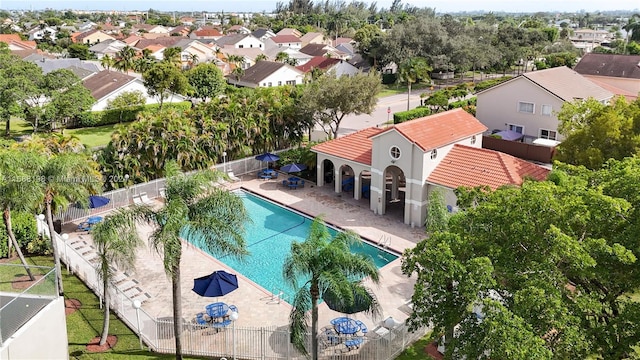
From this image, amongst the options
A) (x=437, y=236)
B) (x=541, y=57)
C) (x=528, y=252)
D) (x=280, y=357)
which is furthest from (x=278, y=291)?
(x=541, y=57)

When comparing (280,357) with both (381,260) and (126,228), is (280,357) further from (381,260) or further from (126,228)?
(381,260)

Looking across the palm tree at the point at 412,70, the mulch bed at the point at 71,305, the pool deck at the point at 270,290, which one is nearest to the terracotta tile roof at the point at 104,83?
the pool deck at the point at 270,290

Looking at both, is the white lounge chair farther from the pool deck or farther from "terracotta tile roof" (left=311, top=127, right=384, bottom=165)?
"terracotta tile roof" (left=311, top=127, right=384, bottom=165)

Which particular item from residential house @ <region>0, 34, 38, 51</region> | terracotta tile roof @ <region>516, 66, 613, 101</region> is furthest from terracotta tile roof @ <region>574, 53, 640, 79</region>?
→ residential house @ <region>0, 34, 38, 51</region>

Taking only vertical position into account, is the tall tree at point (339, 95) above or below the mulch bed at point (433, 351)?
above

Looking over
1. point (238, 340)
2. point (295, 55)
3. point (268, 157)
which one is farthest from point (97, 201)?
point (295, 55)

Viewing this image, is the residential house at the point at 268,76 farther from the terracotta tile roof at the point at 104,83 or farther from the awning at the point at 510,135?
the awning at the point at 510,135

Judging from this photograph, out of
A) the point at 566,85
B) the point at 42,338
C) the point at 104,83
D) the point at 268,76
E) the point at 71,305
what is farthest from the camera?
the point at 268,76

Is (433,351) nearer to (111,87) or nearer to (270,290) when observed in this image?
(270,290)
